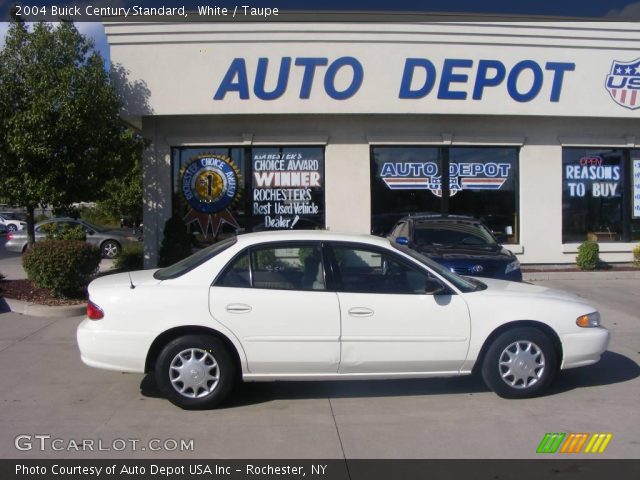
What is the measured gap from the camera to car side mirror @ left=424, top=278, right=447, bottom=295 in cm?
545

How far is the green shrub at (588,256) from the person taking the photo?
1393 centimetres

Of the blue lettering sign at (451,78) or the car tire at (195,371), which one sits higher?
the blue lettering sign at (451,78)

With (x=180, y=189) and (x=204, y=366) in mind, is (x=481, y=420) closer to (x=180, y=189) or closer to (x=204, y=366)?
(x=204, y=366)

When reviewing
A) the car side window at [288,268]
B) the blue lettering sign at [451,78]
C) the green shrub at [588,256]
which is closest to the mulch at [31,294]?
the car side window at [288,268]

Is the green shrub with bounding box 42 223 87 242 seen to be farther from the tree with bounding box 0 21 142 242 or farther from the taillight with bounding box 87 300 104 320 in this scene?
the taillight with bounding box 87 300 104 320

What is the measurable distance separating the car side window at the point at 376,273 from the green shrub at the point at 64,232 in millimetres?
10146

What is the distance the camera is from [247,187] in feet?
46.4

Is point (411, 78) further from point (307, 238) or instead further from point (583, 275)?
point (307, 238)

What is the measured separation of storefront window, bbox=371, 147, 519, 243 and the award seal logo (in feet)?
10.7

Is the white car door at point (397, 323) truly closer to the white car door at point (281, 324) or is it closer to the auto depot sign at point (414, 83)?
the white car door at point (281, 324)

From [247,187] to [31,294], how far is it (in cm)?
538

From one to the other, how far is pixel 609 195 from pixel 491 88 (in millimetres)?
4141

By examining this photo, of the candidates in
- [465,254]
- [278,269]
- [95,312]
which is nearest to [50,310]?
[95,312]
